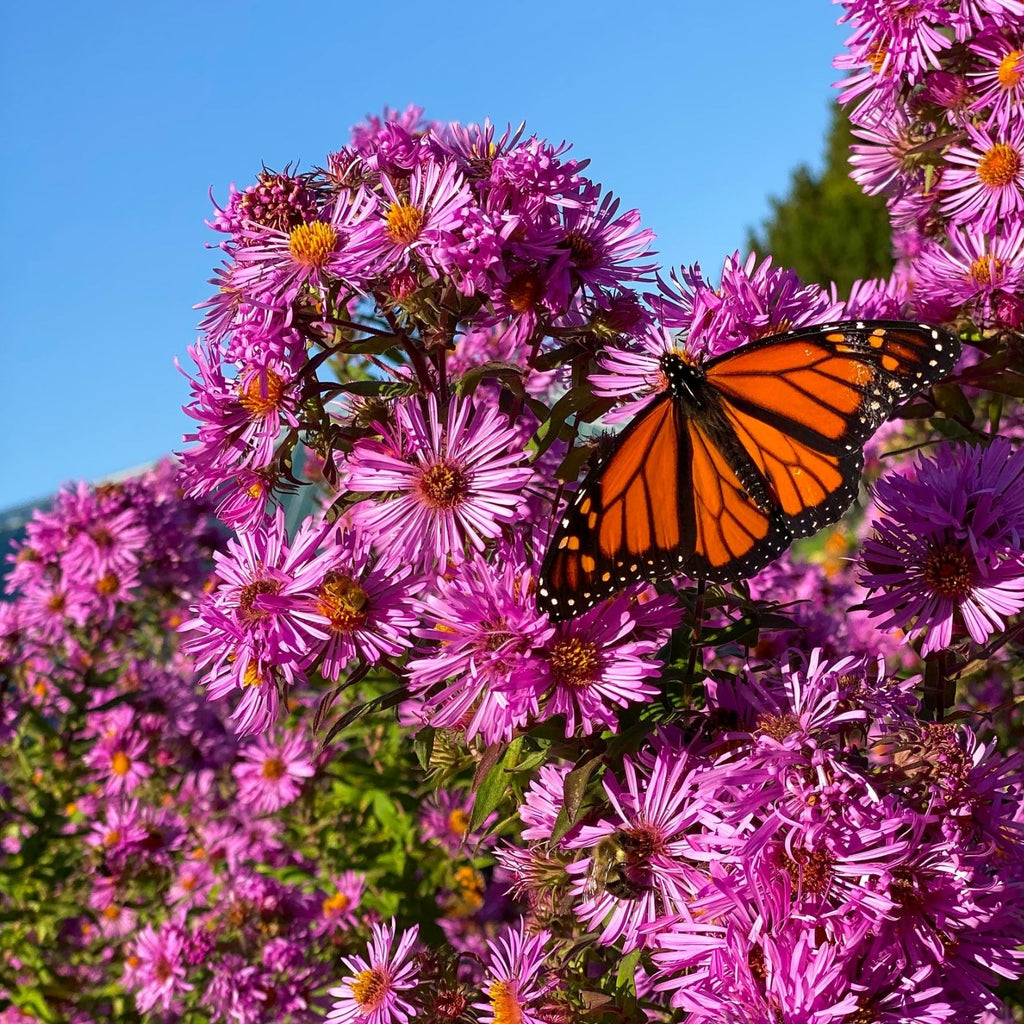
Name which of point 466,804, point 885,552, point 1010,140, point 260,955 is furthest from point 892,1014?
point 466,804

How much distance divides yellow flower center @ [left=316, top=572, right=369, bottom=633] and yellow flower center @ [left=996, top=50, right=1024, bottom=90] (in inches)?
76.1

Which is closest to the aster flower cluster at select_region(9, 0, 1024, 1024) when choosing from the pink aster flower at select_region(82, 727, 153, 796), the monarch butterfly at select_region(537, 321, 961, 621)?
the monarch butterfly at select_region(537, 321, 961, 621)

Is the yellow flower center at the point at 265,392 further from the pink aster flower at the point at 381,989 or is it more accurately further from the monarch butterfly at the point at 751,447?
the pink aster flower at the point at 381,989

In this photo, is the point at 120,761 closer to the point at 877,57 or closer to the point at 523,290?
the point at 523,290

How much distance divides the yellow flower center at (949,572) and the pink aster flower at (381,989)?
3.92 ft

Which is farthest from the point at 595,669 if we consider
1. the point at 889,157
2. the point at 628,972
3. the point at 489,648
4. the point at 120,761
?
the point at 120,761

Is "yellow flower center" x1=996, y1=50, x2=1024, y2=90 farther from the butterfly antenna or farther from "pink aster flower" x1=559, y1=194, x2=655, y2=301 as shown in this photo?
the butterfly antenna

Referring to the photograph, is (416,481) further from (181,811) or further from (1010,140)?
→ (181,811)

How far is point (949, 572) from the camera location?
1896mm

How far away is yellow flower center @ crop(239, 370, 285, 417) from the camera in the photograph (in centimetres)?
183

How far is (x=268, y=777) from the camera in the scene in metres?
3.92

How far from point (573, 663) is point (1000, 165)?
1.79m

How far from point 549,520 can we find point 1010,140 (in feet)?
5.21

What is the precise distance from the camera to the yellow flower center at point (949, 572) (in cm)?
188
